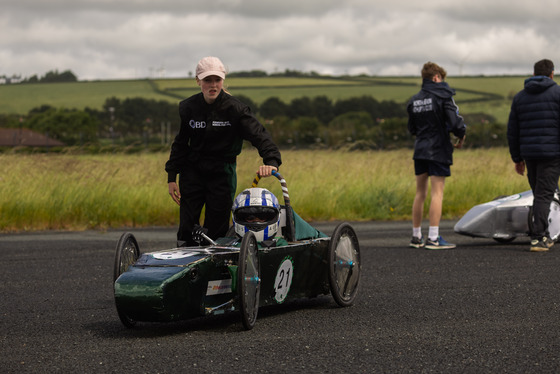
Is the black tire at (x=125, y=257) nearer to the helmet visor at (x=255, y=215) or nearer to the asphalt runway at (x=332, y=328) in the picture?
the asphalt runway at (x=332, y=328)

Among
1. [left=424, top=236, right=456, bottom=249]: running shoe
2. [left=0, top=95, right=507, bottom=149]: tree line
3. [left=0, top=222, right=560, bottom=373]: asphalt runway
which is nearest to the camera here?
[left=0, top=222, right=560, bottom=373]: asphalt runway

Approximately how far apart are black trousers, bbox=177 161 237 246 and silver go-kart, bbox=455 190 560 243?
4716 mm

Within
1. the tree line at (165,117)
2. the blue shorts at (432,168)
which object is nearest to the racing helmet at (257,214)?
the blue shorts at (432,168)

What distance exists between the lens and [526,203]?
10.6 m

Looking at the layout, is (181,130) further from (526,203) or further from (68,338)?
(526,203)

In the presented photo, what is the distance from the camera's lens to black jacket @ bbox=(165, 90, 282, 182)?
665cm

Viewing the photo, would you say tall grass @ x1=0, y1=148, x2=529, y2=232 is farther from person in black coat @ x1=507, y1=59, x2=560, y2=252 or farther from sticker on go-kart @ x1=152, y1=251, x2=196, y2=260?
sticker on go-kart @ x1=152, y1=251, x2=196, y2=260

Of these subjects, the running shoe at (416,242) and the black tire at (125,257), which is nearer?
the black tire at (125,257)

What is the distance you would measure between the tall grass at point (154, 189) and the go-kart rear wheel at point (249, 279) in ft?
30.1

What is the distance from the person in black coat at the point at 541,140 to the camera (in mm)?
9945

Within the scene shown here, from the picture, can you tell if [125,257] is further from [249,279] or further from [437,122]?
[437,122]

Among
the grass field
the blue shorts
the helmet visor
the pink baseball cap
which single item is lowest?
the helmet visor

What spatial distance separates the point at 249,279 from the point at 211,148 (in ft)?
4.93

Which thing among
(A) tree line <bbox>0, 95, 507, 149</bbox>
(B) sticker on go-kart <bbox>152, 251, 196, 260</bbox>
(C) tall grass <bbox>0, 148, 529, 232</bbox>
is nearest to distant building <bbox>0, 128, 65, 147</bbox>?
(A) tree line <bbox>0, 95, 507, 149</bbox>
